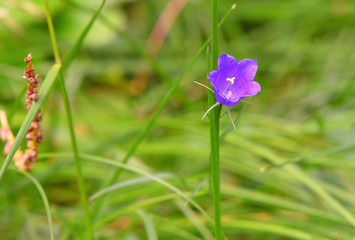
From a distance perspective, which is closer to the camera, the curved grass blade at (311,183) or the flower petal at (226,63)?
the flower petal at (226,63)

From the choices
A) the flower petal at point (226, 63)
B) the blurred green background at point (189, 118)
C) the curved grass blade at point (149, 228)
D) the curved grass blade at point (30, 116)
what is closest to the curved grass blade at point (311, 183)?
the blurred green background at point (189, 118)

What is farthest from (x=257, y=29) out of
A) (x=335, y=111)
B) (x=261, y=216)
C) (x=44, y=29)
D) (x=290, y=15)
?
(x=261, y=216)

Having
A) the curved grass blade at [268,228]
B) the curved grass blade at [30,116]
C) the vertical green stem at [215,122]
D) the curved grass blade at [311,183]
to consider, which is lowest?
the curved grass blade at [30,116]

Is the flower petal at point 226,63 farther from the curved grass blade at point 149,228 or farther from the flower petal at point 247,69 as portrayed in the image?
the curved grass blade at point 149,228

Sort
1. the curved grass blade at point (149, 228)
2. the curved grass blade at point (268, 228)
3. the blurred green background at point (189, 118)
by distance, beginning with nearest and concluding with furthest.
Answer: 1. the curved grass blade at point (149, 228)
2. the curved grass blade at point (268, 228)
3. the blurred green background at point (189, 118)

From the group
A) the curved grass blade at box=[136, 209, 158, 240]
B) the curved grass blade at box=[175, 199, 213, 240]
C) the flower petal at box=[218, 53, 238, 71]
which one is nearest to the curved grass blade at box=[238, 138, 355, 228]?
the curved grass blade at box=[175, 199, 213, 240]

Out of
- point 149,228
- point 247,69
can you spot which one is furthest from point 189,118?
point 247,69
